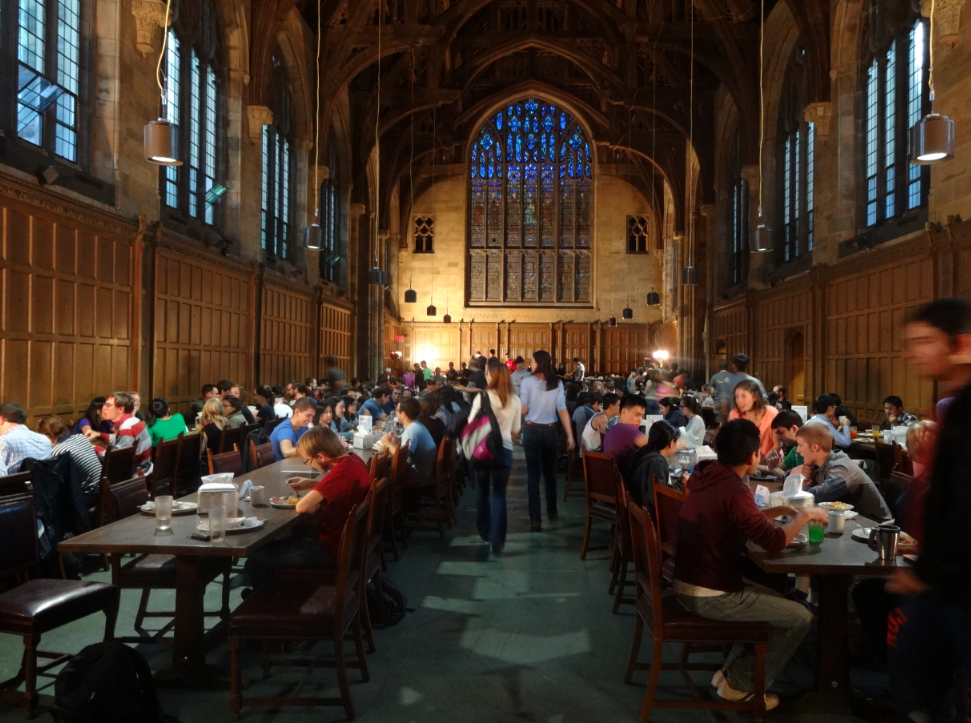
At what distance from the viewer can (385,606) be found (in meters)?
4.62

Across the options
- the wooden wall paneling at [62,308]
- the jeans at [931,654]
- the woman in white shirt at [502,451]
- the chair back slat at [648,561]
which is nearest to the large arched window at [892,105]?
the woman in white shirt at [502,451]

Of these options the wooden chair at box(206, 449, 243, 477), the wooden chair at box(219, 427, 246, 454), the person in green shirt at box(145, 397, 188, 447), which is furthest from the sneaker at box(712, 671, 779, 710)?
the person in green shirt at box(145, 397, 188, 447)

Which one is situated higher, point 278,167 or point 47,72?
point 278,167

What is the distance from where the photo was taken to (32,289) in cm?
827

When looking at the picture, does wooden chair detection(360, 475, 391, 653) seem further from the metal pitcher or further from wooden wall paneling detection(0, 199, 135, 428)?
wooden wall paneling detection(0, 199, 135, 428)

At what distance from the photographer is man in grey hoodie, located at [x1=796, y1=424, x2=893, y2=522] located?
4.41 metres

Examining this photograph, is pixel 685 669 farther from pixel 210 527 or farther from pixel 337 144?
pixel 337 144

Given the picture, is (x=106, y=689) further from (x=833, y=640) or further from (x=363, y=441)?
(x=363, y=441)

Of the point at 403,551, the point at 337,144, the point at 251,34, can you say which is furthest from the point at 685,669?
the point at 337,144

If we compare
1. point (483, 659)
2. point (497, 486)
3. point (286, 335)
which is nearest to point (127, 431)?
point (497, 486)

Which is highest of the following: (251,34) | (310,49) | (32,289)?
(310,49)

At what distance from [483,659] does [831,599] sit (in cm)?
181

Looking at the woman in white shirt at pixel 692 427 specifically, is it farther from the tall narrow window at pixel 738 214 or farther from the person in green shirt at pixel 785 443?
the tall narrow window at pixel 738 214

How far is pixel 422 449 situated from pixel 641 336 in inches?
931
